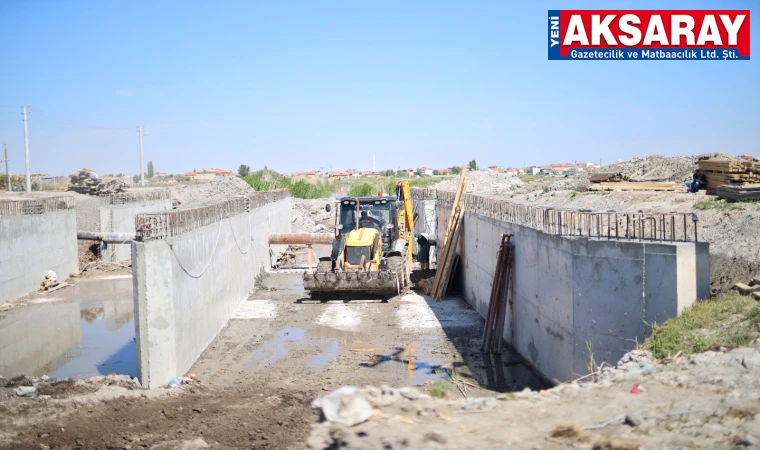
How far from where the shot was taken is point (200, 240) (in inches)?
523

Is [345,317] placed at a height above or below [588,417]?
below

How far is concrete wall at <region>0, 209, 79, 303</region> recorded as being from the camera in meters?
19.3

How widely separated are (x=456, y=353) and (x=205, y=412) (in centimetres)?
508

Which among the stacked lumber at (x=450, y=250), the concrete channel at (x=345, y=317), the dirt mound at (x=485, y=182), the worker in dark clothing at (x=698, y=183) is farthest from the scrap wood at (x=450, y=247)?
the dirt mound at (x=485, y=182)

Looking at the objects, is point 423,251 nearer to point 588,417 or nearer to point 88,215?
point 88,215

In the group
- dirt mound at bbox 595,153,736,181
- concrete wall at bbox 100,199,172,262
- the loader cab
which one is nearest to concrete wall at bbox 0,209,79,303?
concrete wall at bbox 100,199,172,262

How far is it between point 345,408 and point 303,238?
18.5m

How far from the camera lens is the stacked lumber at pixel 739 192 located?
1213 cm

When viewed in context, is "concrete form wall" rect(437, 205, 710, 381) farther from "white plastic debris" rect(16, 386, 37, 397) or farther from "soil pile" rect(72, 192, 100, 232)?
"soil pile" rect(72, 192, 100, 232)

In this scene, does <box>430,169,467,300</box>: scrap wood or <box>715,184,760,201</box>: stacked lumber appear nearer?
<box>715,184,760,201</box>: stacked lumber

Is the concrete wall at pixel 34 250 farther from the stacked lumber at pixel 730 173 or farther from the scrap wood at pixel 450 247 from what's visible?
the stacked lumber at pixel 730 173

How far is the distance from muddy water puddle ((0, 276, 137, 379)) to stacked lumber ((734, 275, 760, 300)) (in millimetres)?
9898

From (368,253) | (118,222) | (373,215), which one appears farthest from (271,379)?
(118,222)

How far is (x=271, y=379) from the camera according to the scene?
1114 centimetres
